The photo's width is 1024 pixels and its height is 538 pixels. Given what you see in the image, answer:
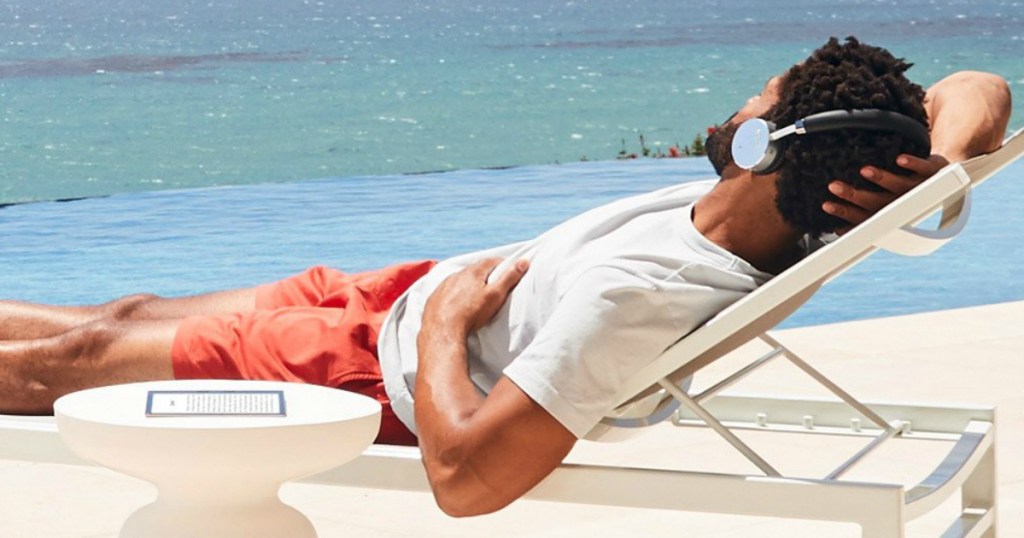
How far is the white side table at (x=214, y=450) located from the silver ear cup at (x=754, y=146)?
63cm

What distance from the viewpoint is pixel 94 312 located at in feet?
9.97

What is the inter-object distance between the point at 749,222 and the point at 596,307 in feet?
1.01

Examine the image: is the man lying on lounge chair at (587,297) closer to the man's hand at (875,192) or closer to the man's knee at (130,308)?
the man's hand at (875,192)

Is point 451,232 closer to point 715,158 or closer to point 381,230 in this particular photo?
point 381,230

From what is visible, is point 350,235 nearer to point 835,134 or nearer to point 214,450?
point 835,134

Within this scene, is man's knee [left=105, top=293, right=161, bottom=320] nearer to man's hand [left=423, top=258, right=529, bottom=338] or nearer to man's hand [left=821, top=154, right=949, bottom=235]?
man's hand [left=423, top=258, right=529, bottom=338]

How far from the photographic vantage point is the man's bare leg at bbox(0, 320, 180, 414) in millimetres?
2830

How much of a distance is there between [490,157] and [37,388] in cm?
1999

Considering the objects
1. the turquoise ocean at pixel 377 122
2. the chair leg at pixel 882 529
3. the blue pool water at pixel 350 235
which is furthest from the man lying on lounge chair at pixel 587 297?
the turquoise ocean at pixel 377 122

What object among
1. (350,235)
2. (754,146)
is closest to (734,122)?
(754,146)

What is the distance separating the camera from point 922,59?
95.8 ft

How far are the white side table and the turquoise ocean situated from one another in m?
6.33

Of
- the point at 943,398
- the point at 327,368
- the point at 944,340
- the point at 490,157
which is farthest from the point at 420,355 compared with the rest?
the point at 490,157

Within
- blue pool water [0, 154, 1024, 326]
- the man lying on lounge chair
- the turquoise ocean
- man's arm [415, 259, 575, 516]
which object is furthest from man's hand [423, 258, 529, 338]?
the turquoise ocean
